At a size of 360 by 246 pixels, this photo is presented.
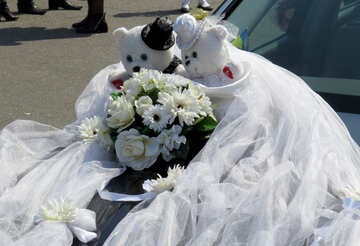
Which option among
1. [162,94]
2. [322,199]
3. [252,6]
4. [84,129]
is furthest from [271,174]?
[252,6]

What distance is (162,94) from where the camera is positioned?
206 cm

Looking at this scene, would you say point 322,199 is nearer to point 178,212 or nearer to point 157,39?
point 178,212

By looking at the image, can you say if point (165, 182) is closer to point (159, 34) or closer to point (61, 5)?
point (159, 34)

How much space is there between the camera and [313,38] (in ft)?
8.97

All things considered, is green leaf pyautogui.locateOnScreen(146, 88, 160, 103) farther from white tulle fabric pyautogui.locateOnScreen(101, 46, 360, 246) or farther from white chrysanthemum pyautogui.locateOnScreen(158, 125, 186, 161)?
white tulle fabric pyautogui.locateOnScreen(101, 46, 360, 246)

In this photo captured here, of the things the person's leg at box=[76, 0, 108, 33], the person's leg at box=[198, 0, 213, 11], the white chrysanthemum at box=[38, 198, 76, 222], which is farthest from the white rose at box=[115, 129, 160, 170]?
the person's leg at box=[198, 0, 213, 11]

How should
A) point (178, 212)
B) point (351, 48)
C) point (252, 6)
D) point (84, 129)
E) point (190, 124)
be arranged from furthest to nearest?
1. point (252, 6)
2. point (351, 48)
3. point (84, 129)
4. point (190, 124)
5. point (178, 212)

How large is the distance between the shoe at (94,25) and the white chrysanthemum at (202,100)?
227 inches

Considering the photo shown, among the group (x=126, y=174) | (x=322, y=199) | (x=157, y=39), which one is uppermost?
(x=157, y=39)

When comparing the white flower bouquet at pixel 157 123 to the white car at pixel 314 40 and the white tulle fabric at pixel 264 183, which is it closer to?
the white tulle fabric at pixel 264 183

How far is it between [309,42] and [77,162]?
1.38m

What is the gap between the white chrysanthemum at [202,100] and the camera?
2.05 m

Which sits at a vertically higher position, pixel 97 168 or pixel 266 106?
pixel 266 106

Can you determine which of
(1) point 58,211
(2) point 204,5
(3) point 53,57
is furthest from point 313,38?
(2) point 204,5
